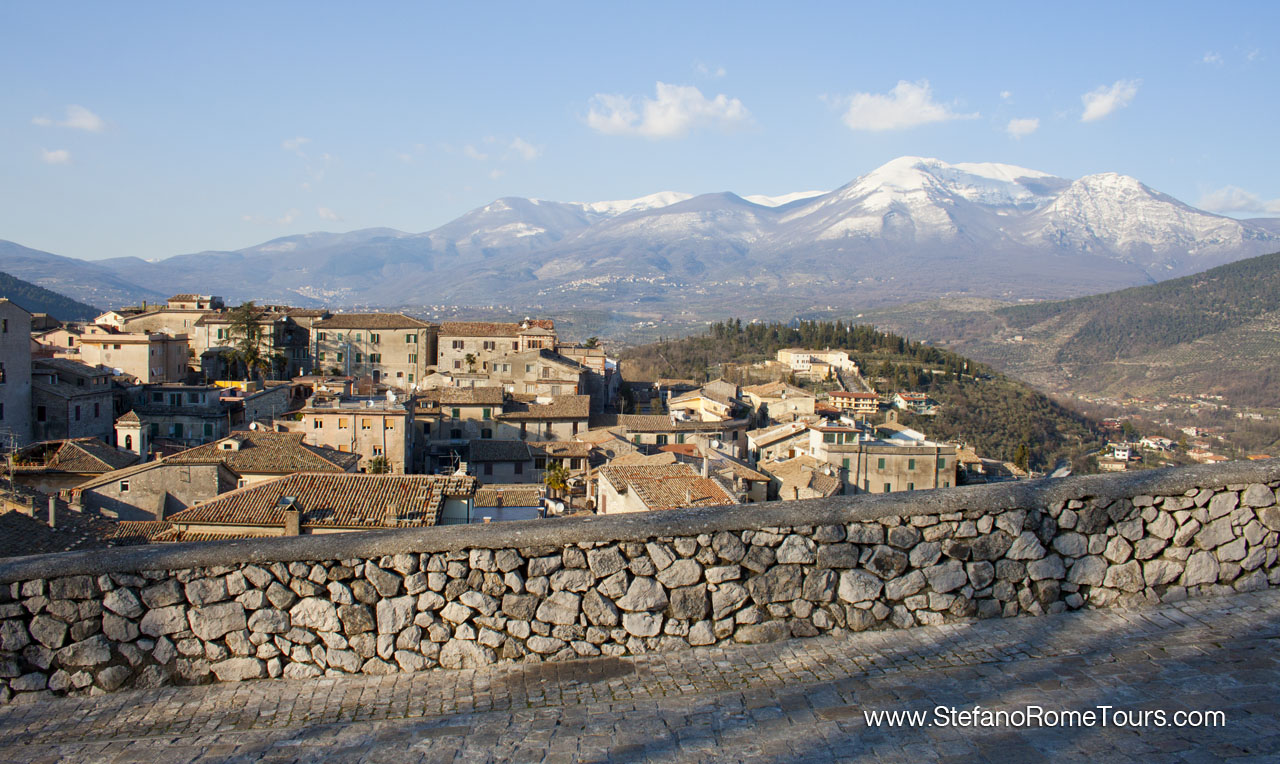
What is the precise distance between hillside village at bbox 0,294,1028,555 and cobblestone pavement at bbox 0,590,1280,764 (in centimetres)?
683

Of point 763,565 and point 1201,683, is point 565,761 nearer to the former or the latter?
point 763,565

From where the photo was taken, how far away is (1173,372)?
139 metres

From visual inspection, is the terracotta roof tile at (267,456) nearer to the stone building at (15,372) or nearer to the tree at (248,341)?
the stone building at (15,372)

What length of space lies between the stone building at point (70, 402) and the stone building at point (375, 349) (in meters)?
19.3

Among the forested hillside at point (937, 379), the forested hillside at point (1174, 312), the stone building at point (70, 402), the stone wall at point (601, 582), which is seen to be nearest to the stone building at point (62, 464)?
the stone building at point (70, 402)

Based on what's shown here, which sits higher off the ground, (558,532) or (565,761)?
(558,532)

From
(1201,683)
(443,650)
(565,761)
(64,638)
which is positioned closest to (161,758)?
(64,638)

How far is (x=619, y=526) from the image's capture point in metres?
5.98

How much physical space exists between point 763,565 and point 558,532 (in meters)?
1.38

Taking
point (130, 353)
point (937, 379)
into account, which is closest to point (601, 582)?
point (130, 353)

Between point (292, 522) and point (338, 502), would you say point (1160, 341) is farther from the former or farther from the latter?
point (292, 522)

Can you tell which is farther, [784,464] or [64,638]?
[784,464]

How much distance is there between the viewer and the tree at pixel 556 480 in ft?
109

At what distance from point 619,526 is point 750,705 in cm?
139
